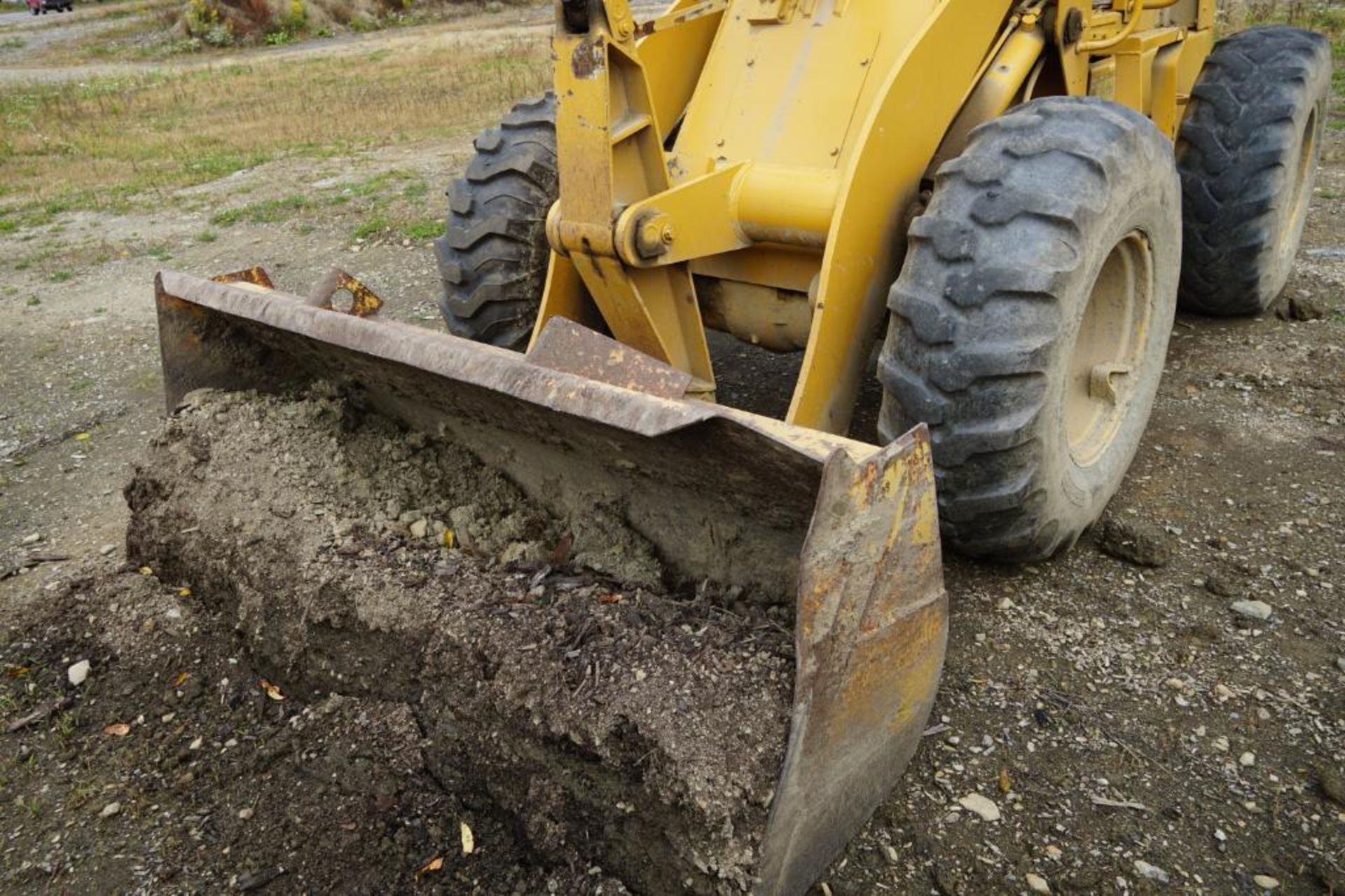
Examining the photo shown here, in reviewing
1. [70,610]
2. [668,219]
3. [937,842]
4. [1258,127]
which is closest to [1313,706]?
[937,842]

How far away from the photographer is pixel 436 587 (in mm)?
2811

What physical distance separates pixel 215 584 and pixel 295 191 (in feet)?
22.3

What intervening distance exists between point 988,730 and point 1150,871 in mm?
507

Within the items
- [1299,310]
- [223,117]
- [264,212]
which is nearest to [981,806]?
[1299,310]

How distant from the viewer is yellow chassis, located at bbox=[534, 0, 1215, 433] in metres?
2.97

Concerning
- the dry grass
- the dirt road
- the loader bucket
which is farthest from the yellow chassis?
the dry grass

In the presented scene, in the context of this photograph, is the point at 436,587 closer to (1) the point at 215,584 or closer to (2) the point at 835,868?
(1) the point at 215,584

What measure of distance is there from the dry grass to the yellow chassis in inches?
302

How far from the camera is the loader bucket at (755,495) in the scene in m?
2.13

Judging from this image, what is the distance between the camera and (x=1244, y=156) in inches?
190

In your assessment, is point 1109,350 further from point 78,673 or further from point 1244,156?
point 78,673

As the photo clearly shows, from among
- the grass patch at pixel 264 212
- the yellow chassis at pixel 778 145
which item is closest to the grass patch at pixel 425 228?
the grass patch at pixel 264 212

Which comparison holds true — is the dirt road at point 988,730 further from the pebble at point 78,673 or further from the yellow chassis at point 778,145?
the yellow chassis at point 778,145

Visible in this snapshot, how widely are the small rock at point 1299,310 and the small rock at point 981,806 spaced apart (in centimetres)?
383
